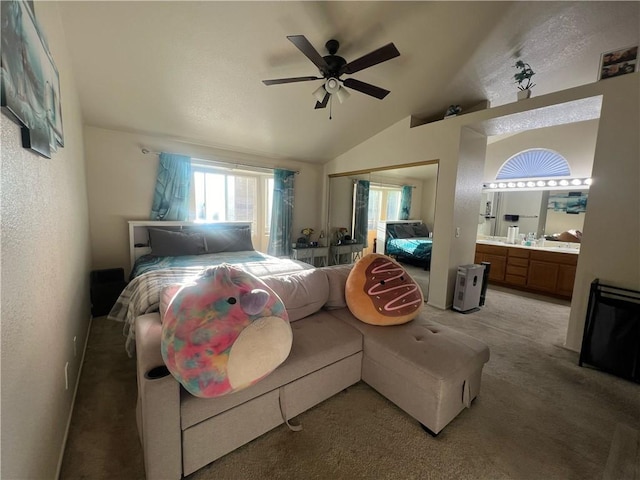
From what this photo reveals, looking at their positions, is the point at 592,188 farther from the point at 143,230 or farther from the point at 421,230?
the point at 143,230

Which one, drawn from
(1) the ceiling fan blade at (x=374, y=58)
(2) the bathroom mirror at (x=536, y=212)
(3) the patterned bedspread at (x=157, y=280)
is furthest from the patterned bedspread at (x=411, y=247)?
(1) the ceiling fan blade at (x=374, y=58)

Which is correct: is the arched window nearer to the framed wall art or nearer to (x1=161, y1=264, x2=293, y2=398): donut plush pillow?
(x1=161, y1=264, x2=293, y2=398): donut plush pillow

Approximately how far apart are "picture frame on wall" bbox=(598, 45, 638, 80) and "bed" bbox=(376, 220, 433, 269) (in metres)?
2.59

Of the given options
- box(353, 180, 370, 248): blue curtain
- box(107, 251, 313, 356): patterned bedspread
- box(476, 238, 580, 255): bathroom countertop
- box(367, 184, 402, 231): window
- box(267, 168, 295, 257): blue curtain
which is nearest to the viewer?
box(107, 251, 313, 356): patterned bedspread

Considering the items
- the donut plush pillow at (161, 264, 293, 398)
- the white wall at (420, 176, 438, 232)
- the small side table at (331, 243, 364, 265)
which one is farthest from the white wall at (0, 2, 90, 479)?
the white wall at (420, 176, 438, 232)

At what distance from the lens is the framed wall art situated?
0.79 meters

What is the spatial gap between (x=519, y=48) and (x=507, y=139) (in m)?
2.37

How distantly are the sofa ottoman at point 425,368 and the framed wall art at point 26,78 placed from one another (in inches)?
77.3

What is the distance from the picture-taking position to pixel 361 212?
17.3 ft

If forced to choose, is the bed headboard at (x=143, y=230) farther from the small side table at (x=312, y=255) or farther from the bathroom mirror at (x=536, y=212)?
the bathroom mirror at (x=536, y=212)

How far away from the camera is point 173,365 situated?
1.09 m

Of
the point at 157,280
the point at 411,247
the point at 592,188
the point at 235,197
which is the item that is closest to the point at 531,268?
the point at 411,247

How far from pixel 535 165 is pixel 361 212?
115 inches

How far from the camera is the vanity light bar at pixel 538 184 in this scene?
12.3 feet
